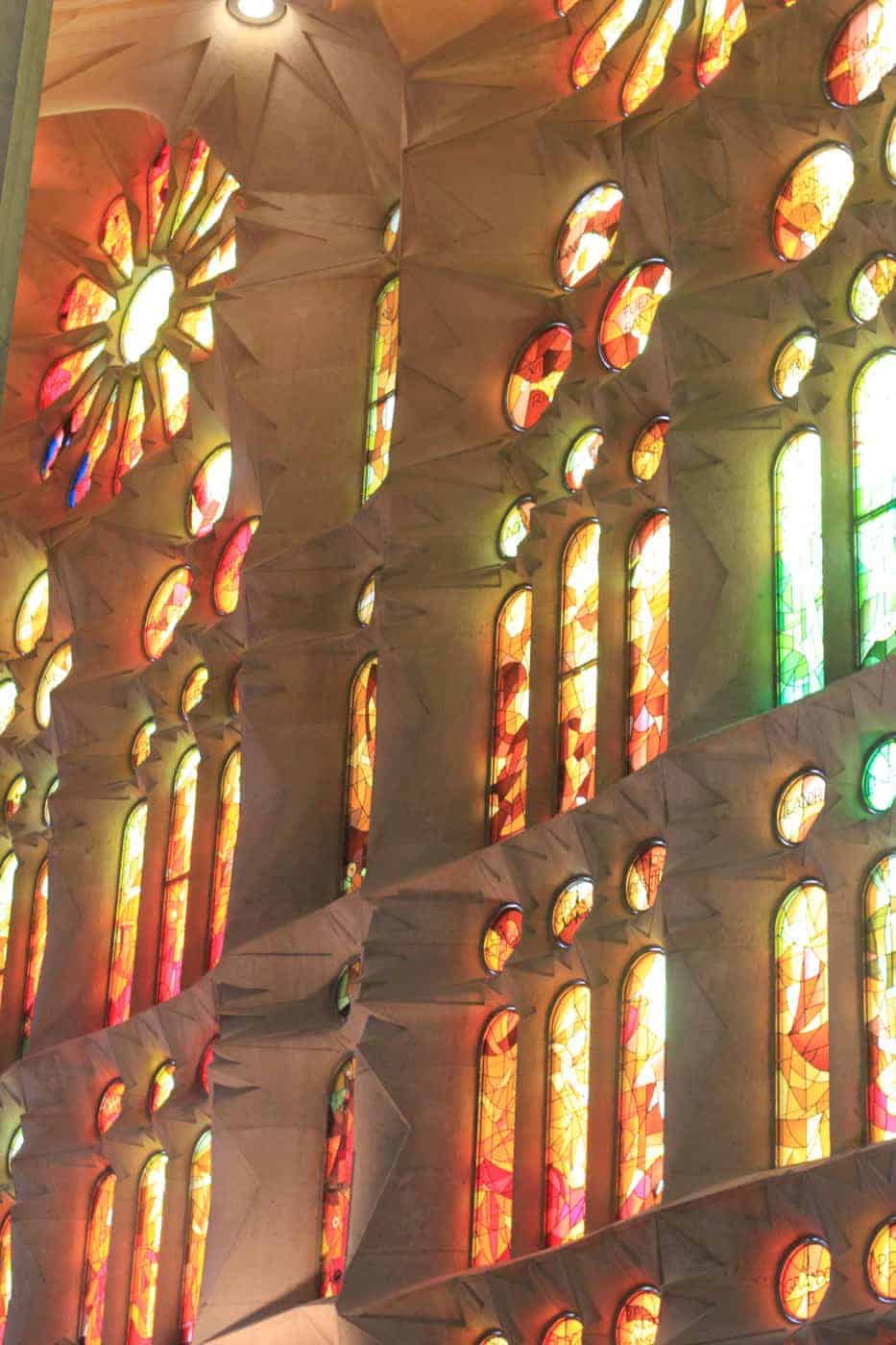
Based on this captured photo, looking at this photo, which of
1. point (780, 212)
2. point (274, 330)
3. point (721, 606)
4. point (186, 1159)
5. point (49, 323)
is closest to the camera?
point (721, 606)

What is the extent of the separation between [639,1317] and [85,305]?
15.6m

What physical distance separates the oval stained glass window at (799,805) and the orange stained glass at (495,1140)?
2.99 metres

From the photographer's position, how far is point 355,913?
1905 centimetres

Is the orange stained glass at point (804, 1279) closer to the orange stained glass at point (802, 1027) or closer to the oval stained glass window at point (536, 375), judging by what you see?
the orange stained glass at point (802, 1027)

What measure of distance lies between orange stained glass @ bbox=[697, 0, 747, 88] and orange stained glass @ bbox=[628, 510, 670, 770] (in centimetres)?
341

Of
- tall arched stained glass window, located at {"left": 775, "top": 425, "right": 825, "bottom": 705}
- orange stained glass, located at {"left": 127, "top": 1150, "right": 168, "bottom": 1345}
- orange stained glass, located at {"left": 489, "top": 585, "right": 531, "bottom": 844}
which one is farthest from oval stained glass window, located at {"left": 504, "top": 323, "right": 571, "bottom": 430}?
orange stained glass, located at {"left": 127, "top": 1150, "right": 168, "bottom": 1345}

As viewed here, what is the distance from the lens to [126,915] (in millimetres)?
23578

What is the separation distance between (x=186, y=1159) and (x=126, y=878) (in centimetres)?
370

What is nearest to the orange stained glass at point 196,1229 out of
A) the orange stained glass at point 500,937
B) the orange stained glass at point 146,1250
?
the orange stained glass at point 146,1250

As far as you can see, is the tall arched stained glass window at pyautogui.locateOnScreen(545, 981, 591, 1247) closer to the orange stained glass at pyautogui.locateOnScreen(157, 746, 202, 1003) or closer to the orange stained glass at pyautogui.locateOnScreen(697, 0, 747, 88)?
the orange stained glass at pyautogui.locateOnScreen(157, 746, 202, 1003)

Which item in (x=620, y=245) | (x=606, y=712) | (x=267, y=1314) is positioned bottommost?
(x=267, y=1314)

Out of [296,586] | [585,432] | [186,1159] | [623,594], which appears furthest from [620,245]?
[186,1159]

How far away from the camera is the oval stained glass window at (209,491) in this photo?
24172 mm

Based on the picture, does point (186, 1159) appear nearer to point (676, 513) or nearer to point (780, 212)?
point (676, 513)
